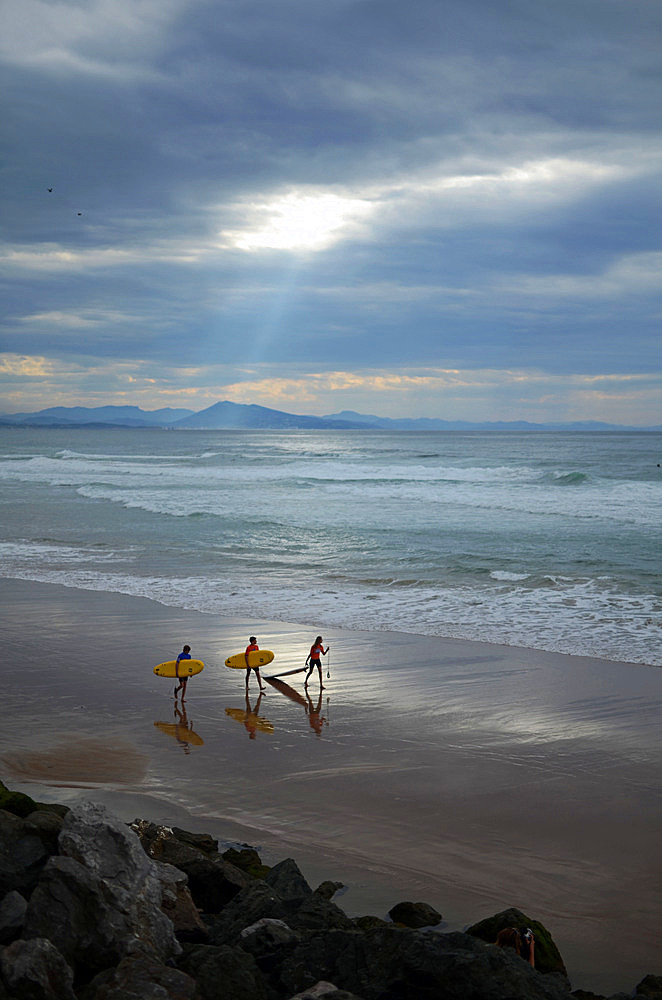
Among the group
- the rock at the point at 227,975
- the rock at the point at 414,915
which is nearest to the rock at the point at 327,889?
the rock at the point at 414,915

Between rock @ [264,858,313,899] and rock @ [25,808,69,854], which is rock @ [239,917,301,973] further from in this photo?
rock @ [25,808,69,854]

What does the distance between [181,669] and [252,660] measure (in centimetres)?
119

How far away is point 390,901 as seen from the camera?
6.66m

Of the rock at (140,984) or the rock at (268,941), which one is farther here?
the rock at (268,941)

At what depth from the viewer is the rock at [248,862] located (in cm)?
693

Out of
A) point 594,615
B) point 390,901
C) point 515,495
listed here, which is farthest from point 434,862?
point 515,495

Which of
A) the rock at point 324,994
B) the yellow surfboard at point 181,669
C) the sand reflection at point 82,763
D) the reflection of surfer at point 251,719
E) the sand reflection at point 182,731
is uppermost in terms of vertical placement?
the yellow surfboard at point 181,669

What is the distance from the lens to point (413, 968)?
16.3 feet

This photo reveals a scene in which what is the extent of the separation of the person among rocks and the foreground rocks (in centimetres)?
14

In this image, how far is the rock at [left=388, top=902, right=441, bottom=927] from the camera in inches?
246

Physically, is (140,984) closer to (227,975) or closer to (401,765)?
(227,975)

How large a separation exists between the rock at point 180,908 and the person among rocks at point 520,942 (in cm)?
212

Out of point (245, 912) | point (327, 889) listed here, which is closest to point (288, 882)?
point (245, 912)

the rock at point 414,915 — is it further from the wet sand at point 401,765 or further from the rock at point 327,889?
the rock at point 327,889
